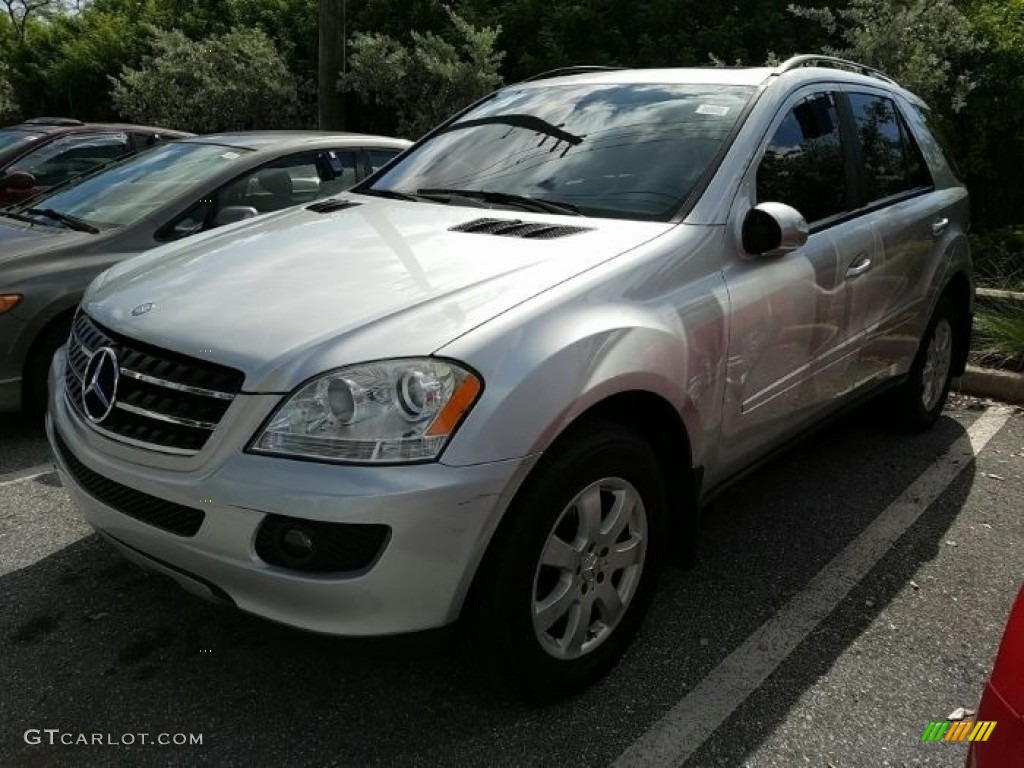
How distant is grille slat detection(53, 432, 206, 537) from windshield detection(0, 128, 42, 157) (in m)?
Result: 6.59

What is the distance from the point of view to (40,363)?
427 cm

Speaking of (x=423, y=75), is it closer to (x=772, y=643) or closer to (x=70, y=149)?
(x=70, y=149)

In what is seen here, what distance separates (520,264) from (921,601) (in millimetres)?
1874

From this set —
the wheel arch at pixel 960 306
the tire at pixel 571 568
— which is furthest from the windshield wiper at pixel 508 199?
A: the wheel arch at pixel 960 306

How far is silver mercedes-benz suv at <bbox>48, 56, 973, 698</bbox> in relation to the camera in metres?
2.01

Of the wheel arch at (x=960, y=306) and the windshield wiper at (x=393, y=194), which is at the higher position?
the windshield wiper at (x=393, y=194)

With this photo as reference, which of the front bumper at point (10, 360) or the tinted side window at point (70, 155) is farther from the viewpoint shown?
the tinted side window at point (70, 155)

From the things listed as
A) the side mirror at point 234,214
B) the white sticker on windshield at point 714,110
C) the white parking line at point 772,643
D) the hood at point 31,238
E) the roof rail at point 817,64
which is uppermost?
the roof rail at point 817,64

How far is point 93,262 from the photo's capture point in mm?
4418

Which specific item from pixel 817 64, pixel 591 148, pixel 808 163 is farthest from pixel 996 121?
pixel 591 148

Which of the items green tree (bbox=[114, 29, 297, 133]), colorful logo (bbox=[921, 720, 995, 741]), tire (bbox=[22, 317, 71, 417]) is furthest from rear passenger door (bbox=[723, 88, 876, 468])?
green tree (bbox=[114, 29, 297, 133])

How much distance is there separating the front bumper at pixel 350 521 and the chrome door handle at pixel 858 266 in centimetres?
189

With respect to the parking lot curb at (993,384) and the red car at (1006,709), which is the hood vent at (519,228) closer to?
the red car at (1006,709)

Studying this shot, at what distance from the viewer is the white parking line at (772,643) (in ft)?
7.66
